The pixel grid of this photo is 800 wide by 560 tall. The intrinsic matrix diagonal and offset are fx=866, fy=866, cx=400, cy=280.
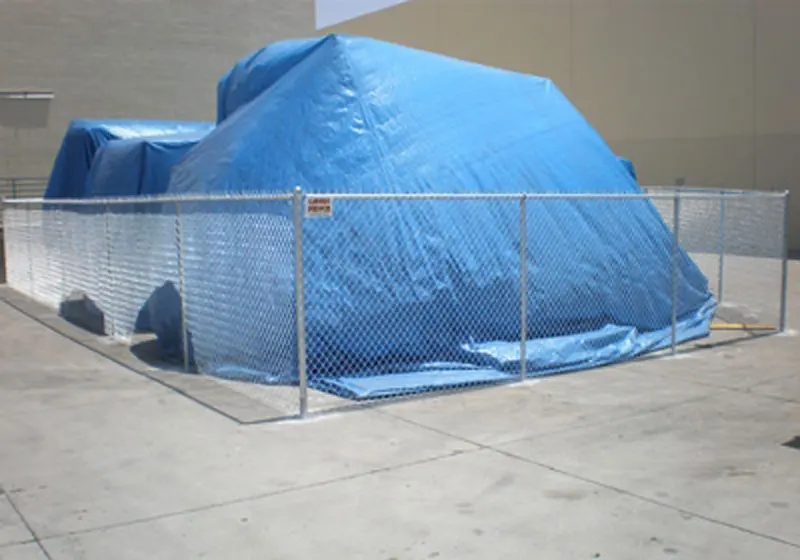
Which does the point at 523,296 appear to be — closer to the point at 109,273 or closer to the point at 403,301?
the point at 403,301

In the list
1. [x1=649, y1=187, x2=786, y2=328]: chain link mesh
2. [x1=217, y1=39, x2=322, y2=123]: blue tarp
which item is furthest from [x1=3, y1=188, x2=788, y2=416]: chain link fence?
[x1=217, y1=39, x2=322, y2=123]: blue tarp

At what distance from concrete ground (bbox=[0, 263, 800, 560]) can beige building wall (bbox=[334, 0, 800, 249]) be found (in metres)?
17.5

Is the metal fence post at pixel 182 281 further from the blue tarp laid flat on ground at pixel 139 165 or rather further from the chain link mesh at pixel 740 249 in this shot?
the chain link mesh at pixel 740 249

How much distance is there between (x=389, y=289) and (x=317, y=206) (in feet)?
5.57

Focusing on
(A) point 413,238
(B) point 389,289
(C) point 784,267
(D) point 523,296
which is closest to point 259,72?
(A) point 413,238

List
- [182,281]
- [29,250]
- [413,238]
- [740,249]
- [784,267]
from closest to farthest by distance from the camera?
[413,238] → [182,281] → [784,267] → [740,249] → [29,250]

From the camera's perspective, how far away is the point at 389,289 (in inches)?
344

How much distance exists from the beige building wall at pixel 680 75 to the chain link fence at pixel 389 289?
47.7 feet

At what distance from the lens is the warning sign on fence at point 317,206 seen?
7.26 m

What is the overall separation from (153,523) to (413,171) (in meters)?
5.49

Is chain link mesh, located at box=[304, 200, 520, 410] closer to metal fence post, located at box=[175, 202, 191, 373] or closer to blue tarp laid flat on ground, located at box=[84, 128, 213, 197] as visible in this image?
metal fence post, located at box=[175, 202, 191, 373]

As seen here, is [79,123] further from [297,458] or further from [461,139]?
[297,458]

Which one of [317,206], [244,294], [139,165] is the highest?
[139,165]

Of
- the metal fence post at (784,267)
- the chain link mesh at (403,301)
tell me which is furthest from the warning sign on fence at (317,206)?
the metal fence post at (784,267)
